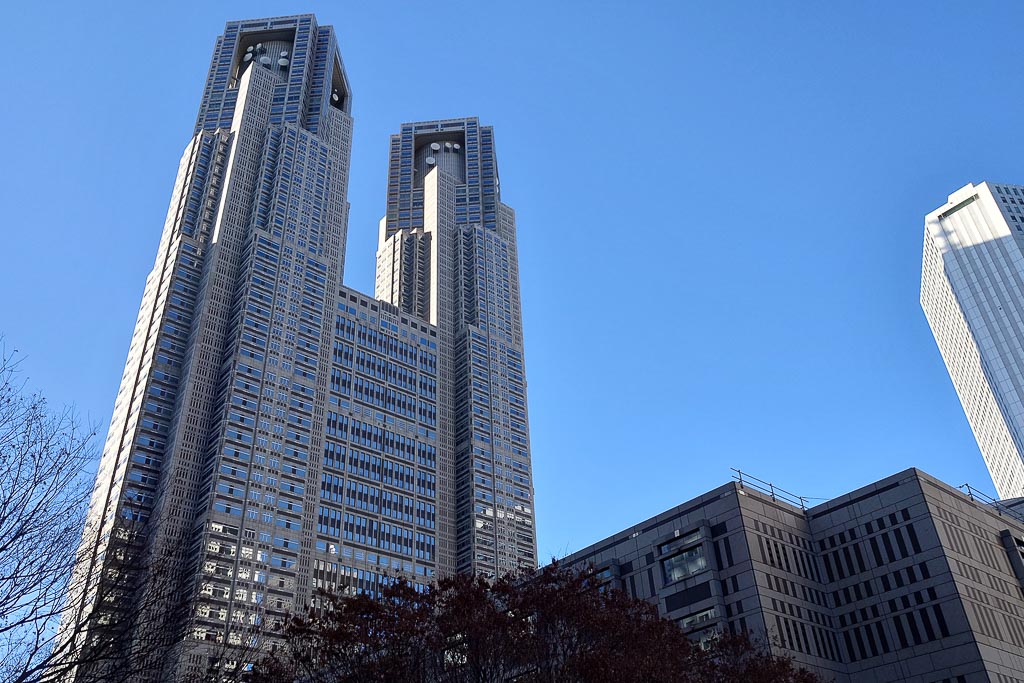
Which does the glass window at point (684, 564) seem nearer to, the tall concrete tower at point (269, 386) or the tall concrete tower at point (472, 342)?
the tall concrete tower at point (269, 386)

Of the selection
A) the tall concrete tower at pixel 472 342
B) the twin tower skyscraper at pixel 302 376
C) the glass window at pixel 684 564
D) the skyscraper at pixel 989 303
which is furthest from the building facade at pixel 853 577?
the skyscraper at pixel 989 303

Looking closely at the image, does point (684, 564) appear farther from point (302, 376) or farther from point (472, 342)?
point (472, 342)

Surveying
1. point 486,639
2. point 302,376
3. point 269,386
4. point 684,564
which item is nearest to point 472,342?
point 302,376

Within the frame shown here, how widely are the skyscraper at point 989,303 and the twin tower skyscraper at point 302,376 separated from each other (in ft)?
304

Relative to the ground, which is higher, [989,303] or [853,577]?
[989,303]

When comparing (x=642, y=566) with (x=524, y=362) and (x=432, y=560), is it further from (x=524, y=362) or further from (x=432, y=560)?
(x=524, y=362)

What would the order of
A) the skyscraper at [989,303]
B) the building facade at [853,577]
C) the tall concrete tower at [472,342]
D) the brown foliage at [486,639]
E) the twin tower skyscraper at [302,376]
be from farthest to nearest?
the skyscraper at [989,303], the tall concrete tower at [472,342], the twin tower skyscraper at [302,376], the building facade at [853,577], the brown foliage at [486,639]

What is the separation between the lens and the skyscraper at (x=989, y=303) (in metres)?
166

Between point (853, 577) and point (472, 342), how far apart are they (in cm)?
9767

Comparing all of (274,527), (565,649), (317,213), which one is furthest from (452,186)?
(565,649)

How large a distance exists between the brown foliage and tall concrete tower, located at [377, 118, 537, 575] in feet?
352

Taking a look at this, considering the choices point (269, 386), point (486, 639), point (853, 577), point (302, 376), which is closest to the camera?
point (486, 639)

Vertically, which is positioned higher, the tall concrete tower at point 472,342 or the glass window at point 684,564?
the tall concrete tower at point 472,342

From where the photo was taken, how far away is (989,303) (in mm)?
171625
